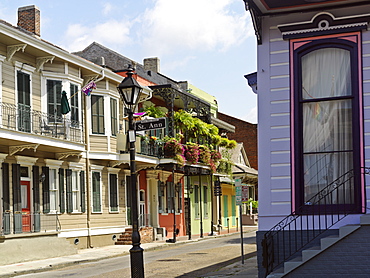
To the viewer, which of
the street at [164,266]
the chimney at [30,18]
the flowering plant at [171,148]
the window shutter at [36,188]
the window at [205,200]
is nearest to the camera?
the street at [164,266]

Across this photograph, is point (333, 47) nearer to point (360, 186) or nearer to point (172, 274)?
point (360, 186)

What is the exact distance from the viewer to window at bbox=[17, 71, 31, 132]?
2225 centimetres

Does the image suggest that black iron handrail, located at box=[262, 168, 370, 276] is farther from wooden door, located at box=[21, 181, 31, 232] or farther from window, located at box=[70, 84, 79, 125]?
window, located at box=[70, 84, 79, 125]

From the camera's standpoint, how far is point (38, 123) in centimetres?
2347

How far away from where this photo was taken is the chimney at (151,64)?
4269 cm

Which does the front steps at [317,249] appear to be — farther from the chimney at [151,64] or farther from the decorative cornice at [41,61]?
the chimney at [151,64]

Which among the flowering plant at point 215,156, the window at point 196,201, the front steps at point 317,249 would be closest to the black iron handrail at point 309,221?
the front steps at point 317,249

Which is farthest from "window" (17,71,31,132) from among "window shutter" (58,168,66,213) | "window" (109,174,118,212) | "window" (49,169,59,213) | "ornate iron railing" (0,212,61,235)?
"window" (109,174,118,212)

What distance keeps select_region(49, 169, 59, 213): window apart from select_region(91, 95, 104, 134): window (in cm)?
334

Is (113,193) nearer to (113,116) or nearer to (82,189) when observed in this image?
(82,189)

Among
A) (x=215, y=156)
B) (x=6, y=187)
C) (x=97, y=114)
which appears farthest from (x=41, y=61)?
(x=215, y=156)

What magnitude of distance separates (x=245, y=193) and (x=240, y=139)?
40.4 m

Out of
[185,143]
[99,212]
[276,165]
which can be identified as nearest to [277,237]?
[276,165]

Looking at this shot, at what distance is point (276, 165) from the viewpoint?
10445mm
